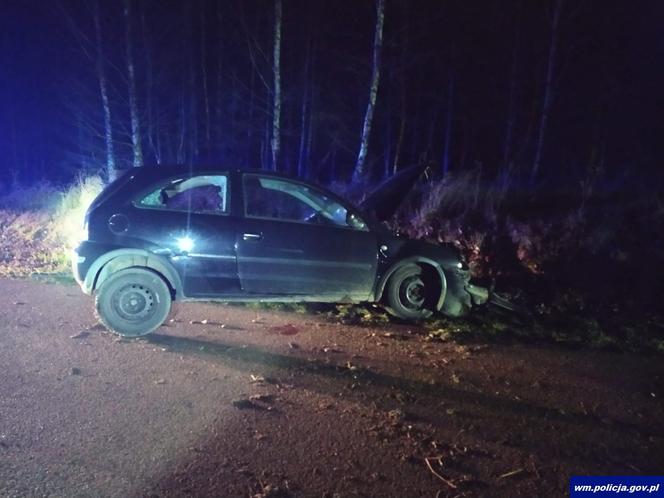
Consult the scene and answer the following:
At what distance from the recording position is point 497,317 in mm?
6102

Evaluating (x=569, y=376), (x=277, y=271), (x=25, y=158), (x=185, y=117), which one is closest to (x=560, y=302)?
(x=569, y=376)

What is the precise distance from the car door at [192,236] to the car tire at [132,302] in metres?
0.27

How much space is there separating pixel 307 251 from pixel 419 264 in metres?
1.39

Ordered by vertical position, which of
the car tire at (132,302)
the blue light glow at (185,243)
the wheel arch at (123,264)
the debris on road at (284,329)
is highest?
the blue light glow at (185,243)

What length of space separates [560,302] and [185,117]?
2006 cm

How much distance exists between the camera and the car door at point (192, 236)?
17.0 ft

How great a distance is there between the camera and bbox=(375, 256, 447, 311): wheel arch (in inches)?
229

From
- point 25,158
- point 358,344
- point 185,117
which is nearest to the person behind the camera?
point 358,344

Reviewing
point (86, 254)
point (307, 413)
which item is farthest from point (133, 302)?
point (307, 413)

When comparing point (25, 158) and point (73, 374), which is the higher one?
point (25, 158)

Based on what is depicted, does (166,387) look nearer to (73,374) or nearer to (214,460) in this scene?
(73,374)

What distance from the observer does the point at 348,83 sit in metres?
22.2

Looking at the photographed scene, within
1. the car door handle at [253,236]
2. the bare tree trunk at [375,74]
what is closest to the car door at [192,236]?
the car door handle at [253,236]

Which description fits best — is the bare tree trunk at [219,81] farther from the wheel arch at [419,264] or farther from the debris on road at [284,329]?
the debris on road at [284,329]
